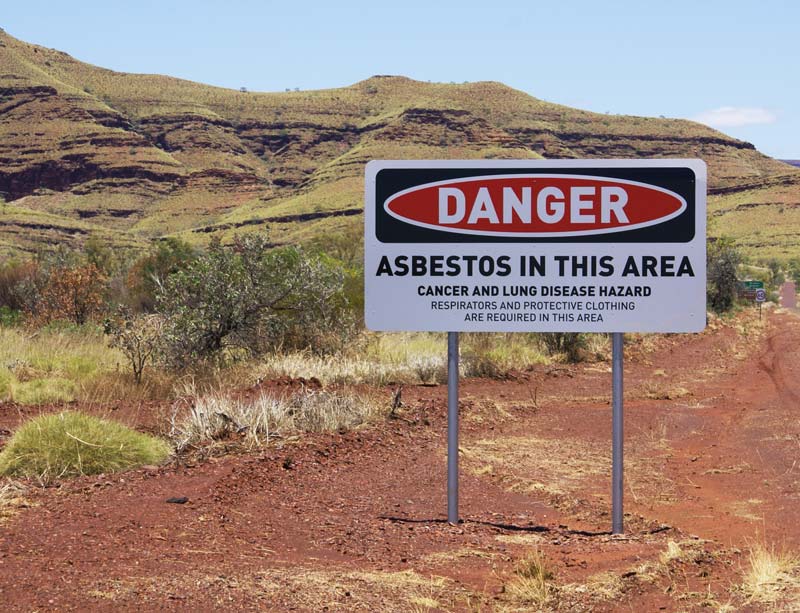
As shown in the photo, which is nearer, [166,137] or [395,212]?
[395,212]

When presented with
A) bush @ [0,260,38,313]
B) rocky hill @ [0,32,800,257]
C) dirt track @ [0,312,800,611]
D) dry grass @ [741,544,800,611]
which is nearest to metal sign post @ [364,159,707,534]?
dirt track @ [0,312,800,611]

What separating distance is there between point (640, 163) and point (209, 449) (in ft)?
14.1

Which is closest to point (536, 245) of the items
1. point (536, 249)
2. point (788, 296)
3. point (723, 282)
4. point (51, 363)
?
point (536, 249)

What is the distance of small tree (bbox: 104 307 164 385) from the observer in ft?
43.4

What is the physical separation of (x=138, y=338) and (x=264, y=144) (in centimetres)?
12023

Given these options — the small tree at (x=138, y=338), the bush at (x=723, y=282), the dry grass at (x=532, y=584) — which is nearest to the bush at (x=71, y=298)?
the small tree at (x=138, y=338)

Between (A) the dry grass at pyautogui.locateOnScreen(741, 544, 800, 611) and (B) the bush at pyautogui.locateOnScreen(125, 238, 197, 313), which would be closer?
(A) the dry grass at pyautogui.locateOnScreen(741, 544, 800, 611)

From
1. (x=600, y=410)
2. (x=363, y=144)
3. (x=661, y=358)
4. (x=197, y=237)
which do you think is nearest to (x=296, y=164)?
(x=363, y=144)

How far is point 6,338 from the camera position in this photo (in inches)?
622

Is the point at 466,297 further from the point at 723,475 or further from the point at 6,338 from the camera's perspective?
the point at 6,338

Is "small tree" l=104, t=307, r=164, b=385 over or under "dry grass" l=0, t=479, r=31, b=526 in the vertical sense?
over

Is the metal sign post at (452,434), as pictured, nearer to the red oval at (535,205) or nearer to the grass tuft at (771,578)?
the red oval at (535,205)

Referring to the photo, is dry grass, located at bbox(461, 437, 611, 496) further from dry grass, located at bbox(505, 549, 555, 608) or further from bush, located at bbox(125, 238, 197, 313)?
bush, located at bbox(125, 238, 197, 313)

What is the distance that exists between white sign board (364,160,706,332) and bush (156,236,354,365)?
7.67 metres
